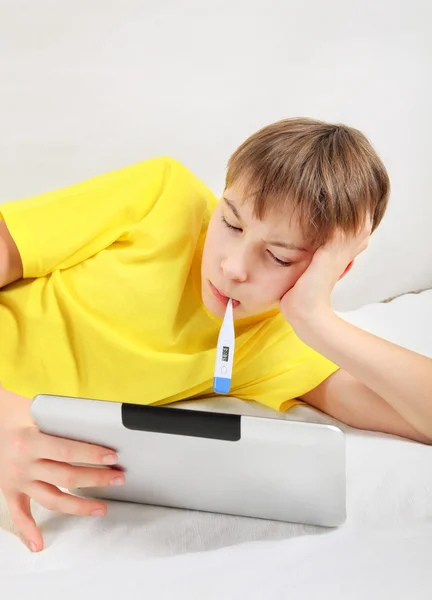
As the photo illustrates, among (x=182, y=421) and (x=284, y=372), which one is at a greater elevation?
(x=182, y=421)

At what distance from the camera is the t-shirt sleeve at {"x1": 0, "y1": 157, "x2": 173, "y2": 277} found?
95 cm

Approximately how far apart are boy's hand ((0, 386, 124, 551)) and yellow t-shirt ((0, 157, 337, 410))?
219mm

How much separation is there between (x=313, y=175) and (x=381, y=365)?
246mm

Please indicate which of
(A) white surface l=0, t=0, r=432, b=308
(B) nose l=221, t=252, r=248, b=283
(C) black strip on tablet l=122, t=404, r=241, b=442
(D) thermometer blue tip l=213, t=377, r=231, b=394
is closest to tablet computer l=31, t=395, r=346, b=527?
(C) black strip on tablet l=122, t=404, r=241, b=442

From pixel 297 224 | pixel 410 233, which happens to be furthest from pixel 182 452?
pixel 410 233

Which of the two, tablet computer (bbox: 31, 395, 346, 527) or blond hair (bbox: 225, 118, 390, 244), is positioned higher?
blond hair (bbox: 225, 118, 390, 244)

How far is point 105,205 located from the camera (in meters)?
0.99

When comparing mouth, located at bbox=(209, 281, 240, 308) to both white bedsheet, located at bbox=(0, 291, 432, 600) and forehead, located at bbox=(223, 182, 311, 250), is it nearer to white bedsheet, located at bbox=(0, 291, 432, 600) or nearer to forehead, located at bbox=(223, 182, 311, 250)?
forehead, located at bbox=(223, 182, 311, 250)

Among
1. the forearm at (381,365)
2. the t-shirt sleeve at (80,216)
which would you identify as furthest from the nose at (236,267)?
the t-shirt sleeve at (80,216)

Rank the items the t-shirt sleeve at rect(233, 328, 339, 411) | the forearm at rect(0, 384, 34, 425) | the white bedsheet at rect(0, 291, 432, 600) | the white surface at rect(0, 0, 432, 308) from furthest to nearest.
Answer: the white surface at rect(0, 0, 432, 308), the t-shirt sleeve at rect(233, 328, 339, 411), the forearm at rect(0, 384, 34, 425), the white bedsheet at rect(0, 291, 432, 600)

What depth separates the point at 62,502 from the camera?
2.41 ft

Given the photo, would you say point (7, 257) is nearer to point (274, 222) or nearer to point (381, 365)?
point (274, 222)

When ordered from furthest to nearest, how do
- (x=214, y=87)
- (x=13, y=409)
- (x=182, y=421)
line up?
(x=214, y=87), (x=13, y=409), (x=182, y=421)

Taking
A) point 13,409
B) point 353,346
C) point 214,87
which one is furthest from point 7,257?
point 214,87
